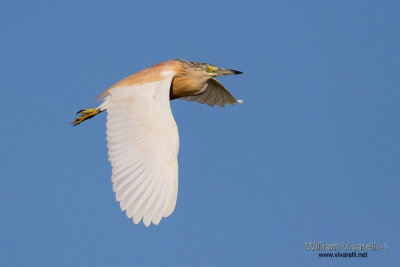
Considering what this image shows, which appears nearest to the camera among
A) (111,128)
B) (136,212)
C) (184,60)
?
(136,212)

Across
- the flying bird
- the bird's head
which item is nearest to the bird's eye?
the bird's head

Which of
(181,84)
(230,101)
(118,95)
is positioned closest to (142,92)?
(118,95)

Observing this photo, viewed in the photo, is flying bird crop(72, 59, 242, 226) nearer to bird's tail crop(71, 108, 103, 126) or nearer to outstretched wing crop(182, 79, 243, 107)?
bird's tail crop(71, 108, 103, 126)

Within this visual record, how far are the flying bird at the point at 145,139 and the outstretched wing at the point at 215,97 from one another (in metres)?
2.14

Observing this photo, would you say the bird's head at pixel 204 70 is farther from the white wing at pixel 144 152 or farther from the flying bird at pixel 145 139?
the white wing at pixel 144 152

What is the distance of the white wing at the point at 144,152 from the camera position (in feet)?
28.7

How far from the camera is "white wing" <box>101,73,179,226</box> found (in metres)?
8.74

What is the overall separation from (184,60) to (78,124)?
253 cm

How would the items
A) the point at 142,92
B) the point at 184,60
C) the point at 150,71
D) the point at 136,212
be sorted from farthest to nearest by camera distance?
1. the point at 184,60
2. the point at 150,71
3. the point at 142,92
4. the point at 136,212

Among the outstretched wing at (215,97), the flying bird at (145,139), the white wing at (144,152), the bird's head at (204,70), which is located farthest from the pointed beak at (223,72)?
the white wing at (144,152)

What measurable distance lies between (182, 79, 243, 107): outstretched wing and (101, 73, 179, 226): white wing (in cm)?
361

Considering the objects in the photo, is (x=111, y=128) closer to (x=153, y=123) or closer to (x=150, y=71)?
(x=153, y=123)

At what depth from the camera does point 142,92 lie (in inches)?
424

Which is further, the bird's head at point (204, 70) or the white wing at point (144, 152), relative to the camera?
the bird's head at point (204, 70)
